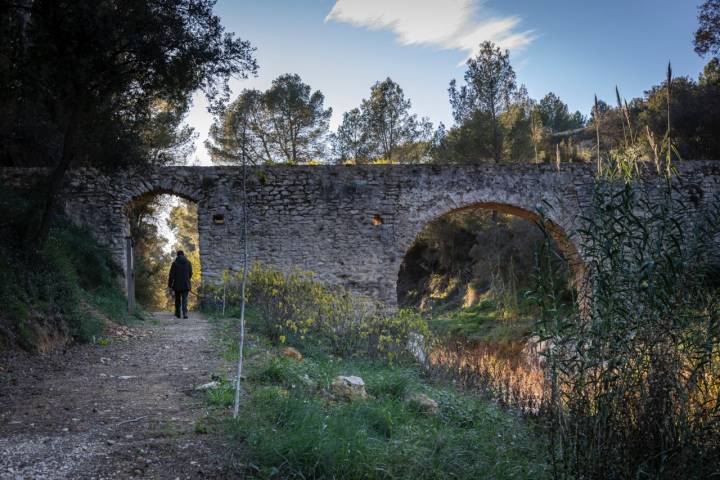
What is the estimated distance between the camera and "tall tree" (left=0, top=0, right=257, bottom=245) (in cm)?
568

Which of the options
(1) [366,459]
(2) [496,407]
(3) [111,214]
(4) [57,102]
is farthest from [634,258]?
(3) [111,214]

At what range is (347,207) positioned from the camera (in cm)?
1130

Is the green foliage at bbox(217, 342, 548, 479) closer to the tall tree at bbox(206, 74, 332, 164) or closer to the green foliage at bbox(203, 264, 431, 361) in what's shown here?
the green foliage at bbox(203, 264, 431, 361)

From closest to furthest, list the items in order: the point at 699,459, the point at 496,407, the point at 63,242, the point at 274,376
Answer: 1. the point at 699,459
2. the point at 274,376
3. the point at 496,407
4. the point at 63,242

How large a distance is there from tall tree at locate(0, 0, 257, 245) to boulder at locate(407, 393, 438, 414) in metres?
4.93

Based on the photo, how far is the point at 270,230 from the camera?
11188 millimetres

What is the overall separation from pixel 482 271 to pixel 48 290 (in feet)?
43.8

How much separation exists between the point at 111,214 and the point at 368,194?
5402 mm

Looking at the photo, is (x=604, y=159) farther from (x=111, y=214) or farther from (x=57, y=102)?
(x=111, y=214)

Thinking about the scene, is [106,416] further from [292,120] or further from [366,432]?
[292,120]

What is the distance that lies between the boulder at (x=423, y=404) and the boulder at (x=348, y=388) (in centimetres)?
44

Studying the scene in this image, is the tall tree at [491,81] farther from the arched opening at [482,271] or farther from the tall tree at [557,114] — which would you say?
the tall tree at [557,114]

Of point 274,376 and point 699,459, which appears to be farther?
point 274,376

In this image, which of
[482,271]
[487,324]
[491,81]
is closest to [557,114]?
[491,81]
